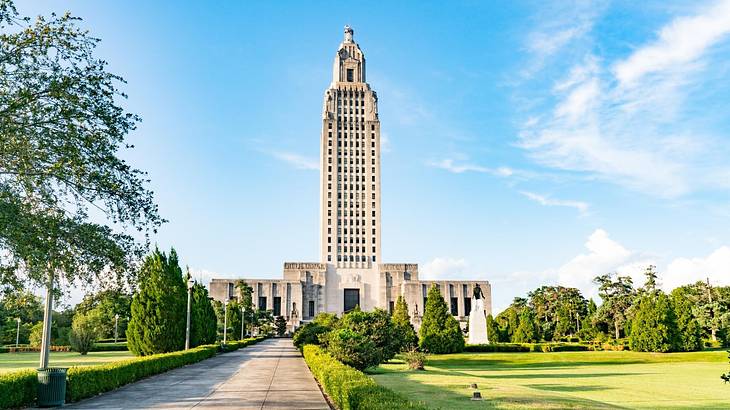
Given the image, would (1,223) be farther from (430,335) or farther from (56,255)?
(430,335)

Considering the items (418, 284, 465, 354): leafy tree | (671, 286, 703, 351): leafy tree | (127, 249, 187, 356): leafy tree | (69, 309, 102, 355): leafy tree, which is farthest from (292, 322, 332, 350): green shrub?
(671, 286, 703, 351): leafy tree

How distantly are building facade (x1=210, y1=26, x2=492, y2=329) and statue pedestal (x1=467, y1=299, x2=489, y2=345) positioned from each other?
55989 millimetres

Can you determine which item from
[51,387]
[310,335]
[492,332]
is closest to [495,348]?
[310,335]

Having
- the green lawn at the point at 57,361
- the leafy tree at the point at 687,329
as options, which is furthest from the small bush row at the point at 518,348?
the green lawn at the point at 57,361

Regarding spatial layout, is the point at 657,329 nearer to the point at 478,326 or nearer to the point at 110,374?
the point at 478,326

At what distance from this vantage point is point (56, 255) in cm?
1277

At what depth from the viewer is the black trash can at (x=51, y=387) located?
1465 cm

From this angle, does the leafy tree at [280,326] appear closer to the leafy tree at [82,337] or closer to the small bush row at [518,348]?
the leafy tree at [82,337]

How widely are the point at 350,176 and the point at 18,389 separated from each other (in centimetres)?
9704

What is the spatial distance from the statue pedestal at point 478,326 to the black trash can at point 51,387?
3599 cm

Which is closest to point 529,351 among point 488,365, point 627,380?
point 488,365

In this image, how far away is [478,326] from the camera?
157 ft

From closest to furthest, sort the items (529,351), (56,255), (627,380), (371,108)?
(56,255) < (627,380) < (529,351) < (371,108)

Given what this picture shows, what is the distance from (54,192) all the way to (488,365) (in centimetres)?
2726
